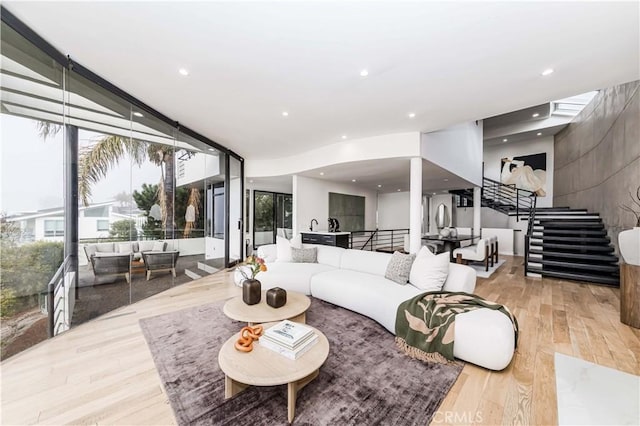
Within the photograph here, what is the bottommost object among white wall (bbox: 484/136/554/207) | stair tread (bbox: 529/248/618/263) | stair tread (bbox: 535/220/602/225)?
stair tread (bbox: 529/248/618/263)

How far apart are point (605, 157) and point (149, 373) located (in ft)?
30.4

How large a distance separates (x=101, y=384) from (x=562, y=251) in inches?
325

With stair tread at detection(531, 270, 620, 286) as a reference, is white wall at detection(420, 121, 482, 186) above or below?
above

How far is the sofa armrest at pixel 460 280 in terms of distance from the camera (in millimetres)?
2834

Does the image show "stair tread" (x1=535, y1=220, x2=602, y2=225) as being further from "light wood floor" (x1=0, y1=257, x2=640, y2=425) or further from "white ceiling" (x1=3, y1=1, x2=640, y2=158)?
"white ceiling" (x1=3, y1=1, x2=640, y2=158)

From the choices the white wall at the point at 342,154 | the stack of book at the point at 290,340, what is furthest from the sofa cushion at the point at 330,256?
the stack of book at the point at 290,340

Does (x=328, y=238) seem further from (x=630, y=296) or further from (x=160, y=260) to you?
(x=630, y=296)

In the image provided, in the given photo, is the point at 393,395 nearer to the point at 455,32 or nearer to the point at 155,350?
the point at 155,350

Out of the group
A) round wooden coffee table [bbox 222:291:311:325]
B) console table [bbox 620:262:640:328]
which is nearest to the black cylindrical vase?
round wooden coffee table [bbox 222:291:311:325]

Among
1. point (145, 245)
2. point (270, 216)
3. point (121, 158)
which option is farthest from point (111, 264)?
point (270, 216)

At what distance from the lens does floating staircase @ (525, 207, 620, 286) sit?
15.8ft

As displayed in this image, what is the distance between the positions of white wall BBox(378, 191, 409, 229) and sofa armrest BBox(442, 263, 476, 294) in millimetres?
7749

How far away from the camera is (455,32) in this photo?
210 cm

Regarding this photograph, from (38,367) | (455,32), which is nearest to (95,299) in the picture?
(38,367)
